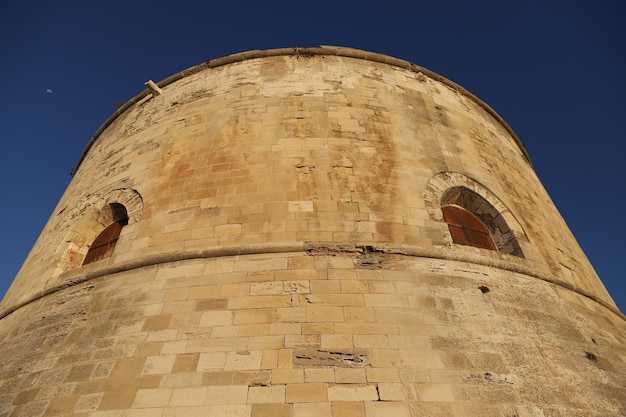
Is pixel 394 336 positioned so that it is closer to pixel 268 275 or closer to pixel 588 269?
pixel 268 275

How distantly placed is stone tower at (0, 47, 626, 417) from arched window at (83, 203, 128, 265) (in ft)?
0.13

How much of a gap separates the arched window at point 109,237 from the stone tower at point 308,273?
4 cm

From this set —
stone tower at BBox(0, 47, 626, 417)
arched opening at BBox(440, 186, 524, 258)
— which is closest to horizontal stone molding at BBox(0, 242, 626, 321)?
stone tower at BBox(0, 47, 626, 417)

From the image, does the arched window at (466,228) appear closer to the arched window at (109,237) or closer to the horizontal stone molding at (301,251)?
the horizontal stone molding at (301,251)

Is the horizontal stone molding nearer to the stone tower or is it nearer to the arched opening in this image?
the stone tower

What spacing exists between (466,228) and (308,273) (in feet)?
7.65

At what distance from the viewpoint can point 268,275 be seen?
3.61m

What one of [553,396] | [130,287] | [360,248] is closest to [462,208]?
[360,248]

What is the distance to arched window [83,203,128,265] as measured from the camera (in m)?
4.88

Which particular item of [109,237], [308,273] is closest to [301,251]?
[308,273]

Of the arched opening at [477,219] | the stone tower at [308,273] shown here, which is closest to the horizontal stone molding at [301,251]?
the stone tower at [308,273]

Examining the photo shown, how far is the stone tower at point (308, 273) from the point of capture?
9.75 feet

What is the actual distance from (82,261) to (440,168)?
199 inches

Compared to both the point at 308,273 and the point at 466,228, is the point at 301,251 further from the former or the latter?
the point at 466,228
